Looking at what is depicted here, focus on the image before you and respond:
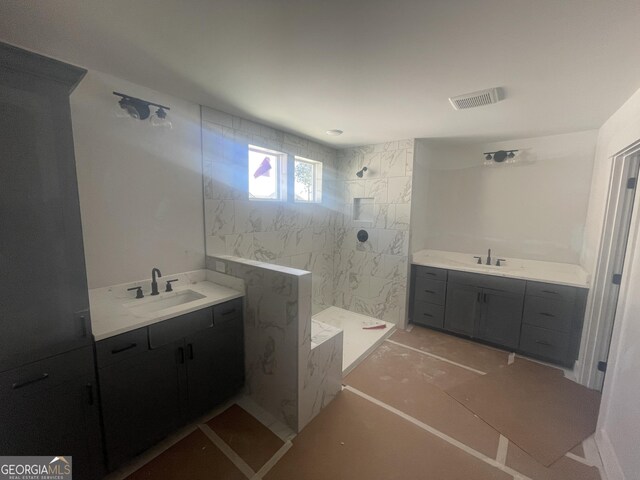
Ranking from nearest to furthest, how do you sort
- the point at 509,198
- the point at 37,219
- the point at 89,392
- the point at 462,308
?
the point at 37,219 < the point at 89,392 < the point at 462,308 < the point at 509,198

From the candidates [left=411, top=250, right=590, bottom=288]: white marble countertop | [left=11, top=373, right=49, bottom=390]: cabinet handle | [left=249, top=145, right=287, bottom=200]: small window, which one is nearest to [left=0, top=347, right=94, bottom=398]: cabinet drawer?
[left=11, top=373, right=49, bottom=390]: cabinet handle

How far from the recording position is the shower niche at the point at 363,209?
361 centimetres

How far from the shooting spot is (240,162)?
2588 mm

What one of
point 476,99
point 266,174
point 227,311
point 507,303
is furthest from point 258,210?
point 507,303

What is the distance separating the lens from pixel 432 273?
3.28 meters

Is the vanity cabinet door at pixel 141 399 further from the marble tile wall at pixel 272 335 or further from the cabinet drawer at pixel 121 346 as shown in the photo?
the marble tile wall at pixel 272 335

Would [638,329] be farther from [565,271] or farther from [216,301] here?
[216,301]

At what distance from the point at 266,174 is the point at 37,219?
6.79 ft

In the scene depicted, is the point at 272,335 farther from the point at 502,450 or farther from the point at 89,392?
the point at 502,450

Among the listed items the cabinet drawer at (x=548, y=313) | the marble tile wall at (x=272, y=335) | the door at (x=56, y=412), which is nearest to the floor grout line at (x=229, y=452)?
the marble tile wall at (x=272, y=335)

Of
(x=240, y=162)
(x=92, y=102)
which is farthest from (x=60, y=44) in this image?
(x=240, y=162)

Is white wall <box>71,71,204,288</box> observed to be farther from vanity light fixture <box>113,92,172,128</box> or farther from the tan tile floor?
the tan tile floor

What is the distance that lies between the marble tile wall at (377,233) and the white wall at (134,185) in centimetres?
210

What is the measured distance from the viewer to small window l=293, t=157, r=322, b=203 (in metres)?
3.42
